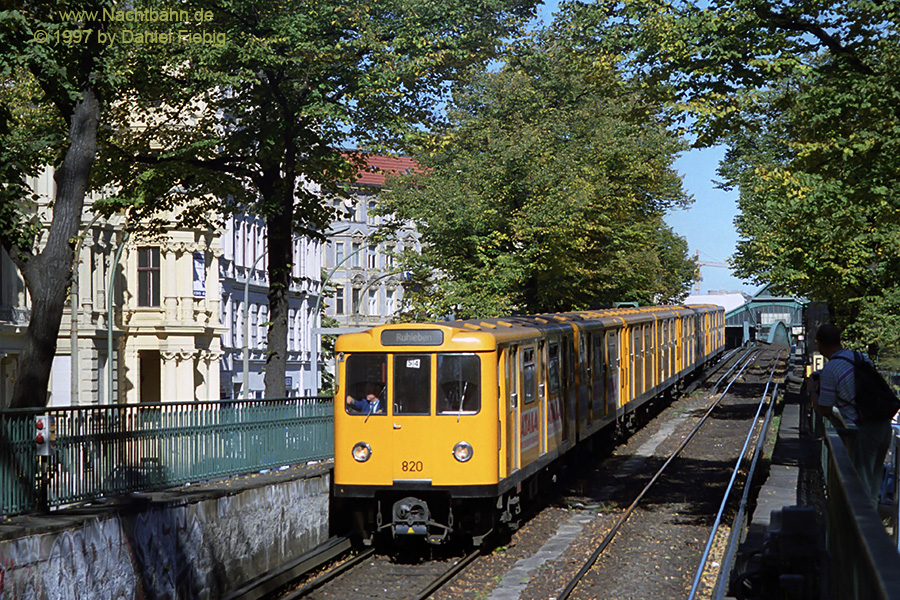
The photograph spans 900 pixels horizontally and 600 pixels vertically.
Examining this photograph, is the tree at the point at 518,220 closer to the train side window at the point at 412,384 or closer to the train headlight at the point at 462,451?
the train side window at the point at 412,384

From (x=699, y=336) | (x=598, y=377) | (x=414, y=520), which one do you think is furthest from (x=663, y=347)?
(x=414, y=520)

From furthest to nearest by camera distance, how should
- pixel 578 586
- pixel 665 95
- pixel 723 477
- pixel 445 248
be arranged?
pixel 445 248, pixel 723 477, pixel 665 95, pixel 578 586

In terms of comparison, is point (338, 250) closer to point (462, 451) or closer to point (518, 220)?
point (518, 220)

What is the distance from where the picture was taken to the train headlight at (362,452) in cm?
1480

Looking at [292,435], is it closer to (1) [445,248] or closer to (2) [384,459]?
(2) [384,459]

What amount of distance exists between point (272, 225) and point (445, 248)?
1232 centimetres

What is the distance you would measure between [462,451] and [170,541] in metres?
3.95

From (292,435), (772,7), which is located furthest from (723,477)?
(772,7)

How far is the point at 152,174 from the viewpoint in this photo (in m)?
20.1

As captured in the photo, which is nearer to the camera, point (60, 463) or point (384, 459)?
point (60, 463)

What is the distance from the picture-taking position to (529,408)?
1628 centimetres

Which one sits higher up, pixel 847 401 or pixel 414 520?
pixel 847 401

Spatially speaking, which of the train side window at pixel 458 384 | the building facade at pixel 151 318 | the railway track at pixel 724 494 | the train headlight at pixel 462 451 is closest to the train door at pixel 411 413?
the train side window at pixel 458 384

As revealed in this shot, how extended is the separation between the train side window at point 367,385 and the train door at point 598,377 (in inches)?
295
